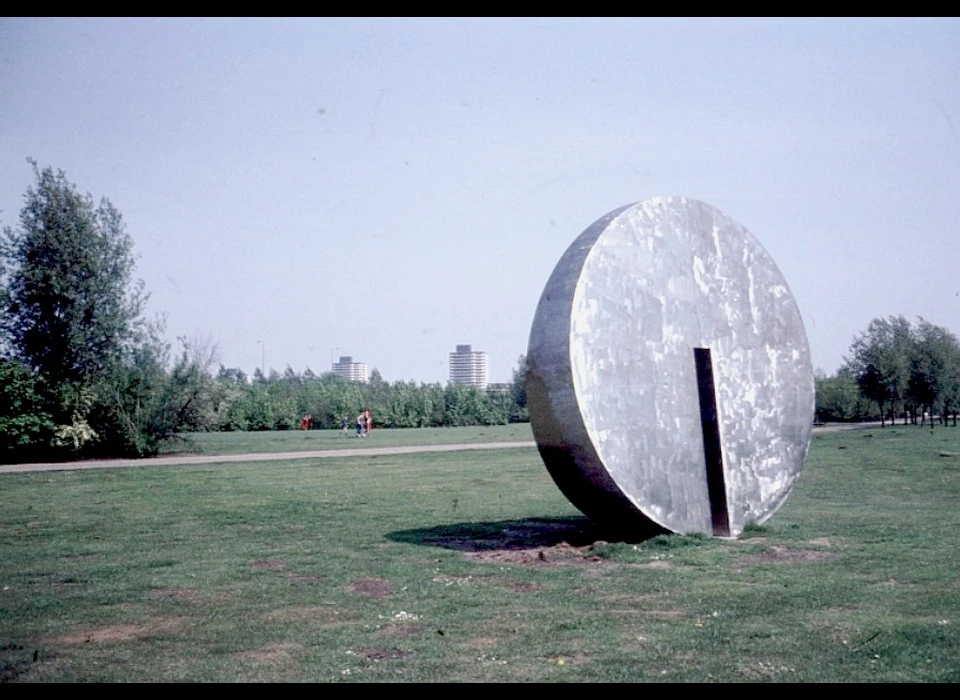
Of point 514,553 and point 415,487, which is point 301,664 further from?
point 415,487

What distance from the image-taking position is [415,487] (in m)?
20.4

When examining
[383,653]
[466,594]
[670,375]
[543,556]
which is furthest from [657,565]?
[383,653]

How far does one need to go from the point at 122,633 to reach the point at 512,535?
247 inches

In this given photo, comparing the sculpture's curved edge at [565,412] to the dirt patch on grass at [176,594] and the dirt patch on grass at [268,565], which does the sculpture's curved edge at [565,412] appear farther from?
the dirt patch on grass at [176,594]

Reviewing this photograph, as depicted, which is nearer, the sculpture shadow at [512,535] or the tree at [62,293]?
the sculpture shadow at [512,535]

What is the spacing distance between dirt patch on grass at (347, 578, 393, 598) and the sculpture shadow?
2.13m

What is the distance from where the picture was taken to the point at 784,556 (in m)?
10.6

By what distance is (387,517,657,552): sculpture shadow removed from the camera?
11.8 m

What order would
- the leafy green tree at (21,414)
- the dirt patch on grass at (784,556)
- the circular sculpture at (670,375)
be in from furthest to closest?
the leafy green tree at (21,414), the circular sculpture at (670,375), the dirt patch on grass at (784,556)

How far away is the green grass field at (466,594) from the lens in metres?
6.44

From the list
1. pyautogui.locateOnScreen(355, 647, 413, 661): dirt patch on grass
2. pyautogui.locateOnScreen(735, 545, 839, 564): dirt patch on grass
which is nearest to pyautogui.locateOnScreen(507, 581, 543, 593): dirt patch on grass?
Answer: pyautogui.locateOnScreen(355, 647, 413, 661): dirt patch on grass

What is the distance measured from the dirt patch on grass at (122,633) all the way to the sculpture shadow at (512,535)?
4417mm

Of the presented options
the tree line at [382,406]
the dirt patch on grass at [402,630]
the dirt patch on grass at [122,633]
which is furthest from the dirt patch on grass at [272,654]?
the tree line at [382,406]

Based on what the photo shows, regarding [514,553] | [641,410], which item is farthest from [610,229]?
[514,553]
